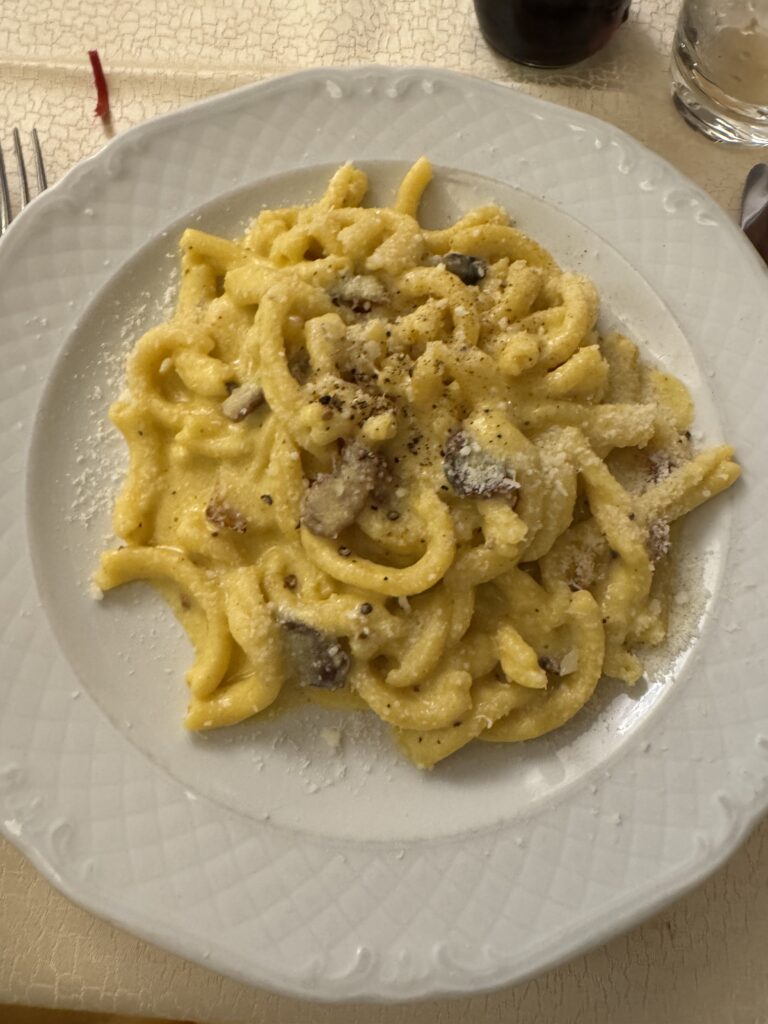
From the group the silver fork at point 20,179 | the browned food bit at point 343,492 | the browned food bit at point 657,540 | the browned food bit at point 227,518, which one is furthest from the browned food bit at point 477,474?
the silver fork at point 20,179

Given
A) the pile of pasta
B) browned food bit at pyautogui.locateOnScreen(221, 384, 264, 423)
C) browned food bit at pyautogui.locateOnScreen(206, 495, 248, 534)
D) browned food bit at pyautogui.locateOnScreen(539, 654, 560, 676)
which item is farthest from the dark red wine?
browned food bit at pyautogui.locateOnScreen(539, 654, 560, 676)

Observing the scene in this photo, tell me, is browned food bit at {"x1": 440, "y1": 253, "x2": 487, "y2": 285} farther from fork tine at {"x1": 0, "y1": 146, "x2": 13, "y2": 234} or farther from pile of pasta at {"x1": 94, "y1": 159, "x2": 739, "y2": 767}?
fork tine at {"x1": 0, "y1": 146, "x2": 13, "y2": 234}

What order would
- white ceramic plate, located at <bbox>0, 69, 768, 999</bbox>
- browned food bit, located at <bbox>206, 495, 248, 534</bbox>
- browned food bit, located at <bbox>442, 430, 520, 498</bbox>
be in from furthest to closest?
browned food bit, located at <bbox>206, 495, 248, 534</bbox> < browned food bit, located at <bbox>442, 430, 520, 498</bbox> < white ceramic plate, located at <bbox>0, 69, 768, 999</bbox>

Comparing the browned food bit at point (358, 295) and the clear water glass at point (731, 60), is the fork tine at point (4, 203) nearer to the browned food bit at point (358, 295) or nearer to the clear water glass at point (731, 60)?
the browned food bit at point (358, 295)

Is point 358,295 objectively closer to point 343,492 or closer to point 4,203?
point 343,492

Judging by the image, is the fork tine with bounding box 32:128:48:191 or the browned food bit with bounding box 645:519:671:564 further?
the fork tine with bounding box 32:128:48:191

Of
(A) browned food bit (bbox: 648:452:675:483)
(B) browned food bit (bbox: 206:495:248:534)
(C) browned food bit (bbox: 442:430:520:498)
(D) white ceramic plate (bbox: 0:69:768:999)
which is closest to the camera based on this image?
(D) white ceramic plate (bbox: 0:69:768:999)

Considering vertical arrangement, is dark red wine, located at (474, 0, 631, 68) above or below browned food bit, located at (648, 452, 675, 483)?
above
